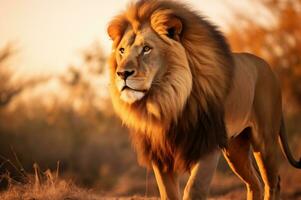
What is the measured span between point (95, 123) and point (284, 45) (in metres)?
5.64

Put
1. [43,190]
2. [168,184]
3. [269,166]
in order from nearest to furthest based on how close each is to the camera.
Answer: [168,184] → [43,190] → [269,166]

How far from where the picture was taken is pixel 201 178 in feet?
15.5

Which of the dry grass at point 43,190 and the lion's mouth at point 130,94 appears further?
the dry grass at point 43,190

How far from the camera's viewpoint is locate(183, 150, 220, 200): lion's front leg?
183 inches

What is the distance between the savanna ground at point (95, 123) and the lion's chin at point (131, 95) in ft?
26.3

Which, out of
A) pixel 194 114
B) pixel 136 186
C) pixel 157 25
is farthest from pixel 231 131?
pixel 136 186

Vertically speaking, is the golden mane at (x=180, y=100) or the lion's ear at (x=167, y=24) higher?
the lion's ear at (x=167, y=24)

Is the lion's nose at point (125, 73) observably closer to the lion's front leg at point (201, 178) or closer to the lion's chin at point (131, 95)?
the lion's chin at point (131, 95)

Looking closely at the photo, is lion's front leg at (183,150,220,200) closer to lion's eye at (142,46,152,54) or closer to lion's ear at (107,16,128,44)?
lion's eye at (142,46,152,54)

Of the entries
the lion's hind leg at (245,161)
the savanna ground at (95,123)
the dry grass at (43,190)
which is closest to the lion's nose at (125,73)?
the dry grass at (43,190)

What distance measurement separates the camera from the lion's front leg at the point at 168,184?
499 cm

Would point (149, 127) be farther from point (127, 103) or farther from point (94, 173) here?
point (94, 173)

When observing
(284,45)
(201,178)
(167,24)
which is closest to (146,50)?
(167,24)

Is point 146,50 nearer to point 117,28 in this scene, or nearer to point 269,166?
point 117,28
